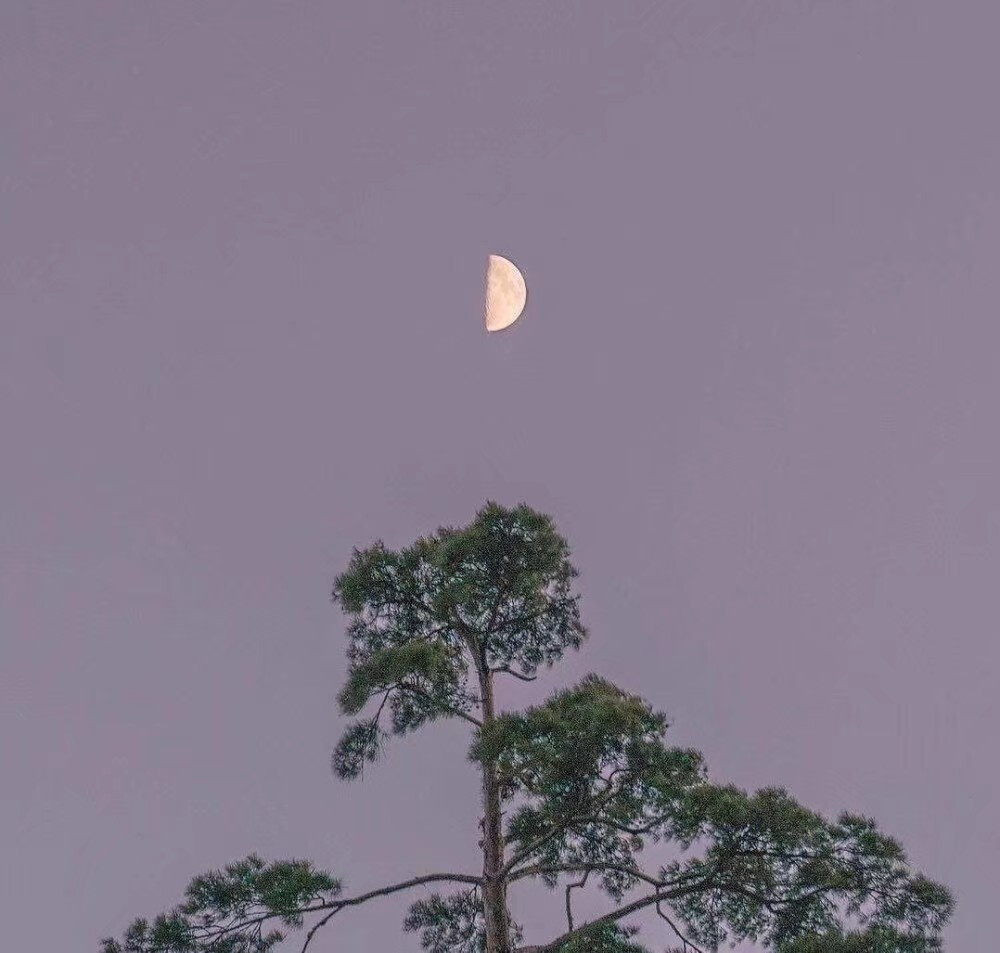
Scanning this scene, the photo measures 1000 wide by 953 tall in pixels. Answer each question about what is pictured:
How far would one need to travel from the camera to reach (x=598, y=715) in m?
12.5

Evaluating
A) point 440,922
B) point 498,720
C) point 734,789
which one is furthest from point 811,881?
point 440,922

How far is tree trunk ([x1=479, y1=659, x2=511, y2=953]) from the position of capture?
1395 centimetres

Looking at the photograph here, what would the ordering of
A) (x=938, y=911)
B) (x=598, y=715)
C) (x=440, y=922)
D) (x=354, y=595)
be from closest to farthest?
1. (x=598, y=715)
2. (x=938, y=911)
3. (x=440, y=922)
4. (x=354, y=595)

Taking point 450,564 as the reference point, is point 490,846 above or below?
below

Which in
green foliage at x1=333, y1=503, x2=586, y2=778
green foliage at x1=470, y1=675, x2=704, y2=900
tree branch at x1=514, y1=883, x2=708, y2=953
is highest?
green foliage at x1=333, y1=503, x2=586, y2=778

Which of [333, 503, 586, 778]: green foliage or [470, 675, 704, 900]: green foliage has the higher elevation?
[333, 503, 586, 778]: green foliage

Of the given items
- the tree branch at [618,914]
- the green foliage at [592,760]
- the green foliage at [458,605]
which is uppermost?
the green foliage at [458,605]

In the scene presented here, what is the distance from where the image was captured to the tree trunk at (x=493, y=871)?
13.9 m

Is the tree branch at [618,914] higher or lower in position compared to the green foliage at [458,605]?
lower

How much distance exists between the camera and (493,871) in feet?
47.9

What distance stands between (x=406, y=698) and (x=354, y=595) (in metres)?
1.90

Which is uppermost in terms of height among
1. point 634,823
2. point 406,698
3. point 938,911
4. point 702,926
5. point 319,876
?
point 406,698

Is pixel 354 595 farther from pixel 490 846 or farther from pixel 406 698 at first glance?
pixel 490 846

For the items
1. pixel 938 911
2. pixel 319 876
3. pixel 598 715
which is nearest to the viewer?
pixel 598 715
